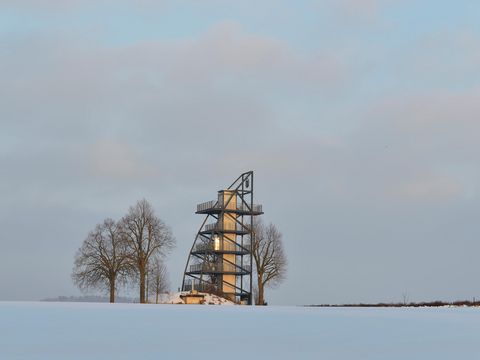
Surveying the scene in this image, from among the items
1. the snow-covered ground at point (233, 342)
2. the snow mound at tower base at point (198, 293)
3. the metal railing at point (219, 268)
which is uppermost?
the metal railing at point (219, 268)

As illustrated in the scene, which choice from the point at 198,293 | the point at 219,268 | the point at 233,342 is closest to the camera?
the point at 233,342

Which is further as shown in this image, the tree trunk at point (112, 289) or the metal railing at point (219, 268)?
the metal railing at point (219, 268)

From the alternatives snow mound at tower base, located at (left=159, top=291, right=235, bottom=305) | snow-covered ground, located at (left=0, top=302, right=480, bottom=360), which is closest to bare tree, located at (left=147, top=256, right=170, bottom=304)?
snow mound at tower base, located at (left=159, top=291, right=235, bottom=305)

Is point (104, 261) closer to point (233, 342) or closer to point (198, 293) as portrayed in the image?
point (198, 293)

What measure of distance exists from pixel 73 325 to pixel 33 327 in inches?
50.1

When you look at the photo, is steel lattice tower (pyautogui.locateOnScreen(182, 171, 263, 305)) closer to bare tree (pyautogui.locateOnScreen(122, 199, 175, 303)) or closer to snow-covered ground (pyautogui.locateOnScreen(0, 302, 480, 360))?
bare tree (pyautogui.locateOnScreen(122, 199, 175, 303))

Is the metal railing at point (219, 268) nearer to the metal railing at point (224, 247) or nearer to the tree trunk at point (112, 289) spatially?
the metal railing at point (224, 247)

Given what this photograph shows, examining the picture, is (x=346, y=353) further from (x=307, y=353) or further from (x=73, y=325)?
(x=73, y=325)

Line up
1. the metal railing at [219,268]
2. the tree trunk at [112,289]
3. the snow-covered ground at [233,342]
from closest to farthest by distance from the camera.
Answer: the snow-covered ground at [233,342] < the tree trunk at [112,289] < the metal railing at [219,268]

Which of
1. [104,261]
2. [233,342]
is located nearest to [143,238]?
[104,261]

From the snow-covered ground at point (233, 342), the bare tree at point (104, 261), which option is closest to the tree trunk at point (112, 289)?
the bare tree at point (104, 261)

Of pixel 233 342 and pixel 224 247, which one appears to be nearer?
pixel 233 342

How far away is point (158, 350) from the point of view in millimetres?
11930

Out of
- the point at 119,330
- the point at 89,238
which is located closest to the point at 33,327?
the point at 119,330
